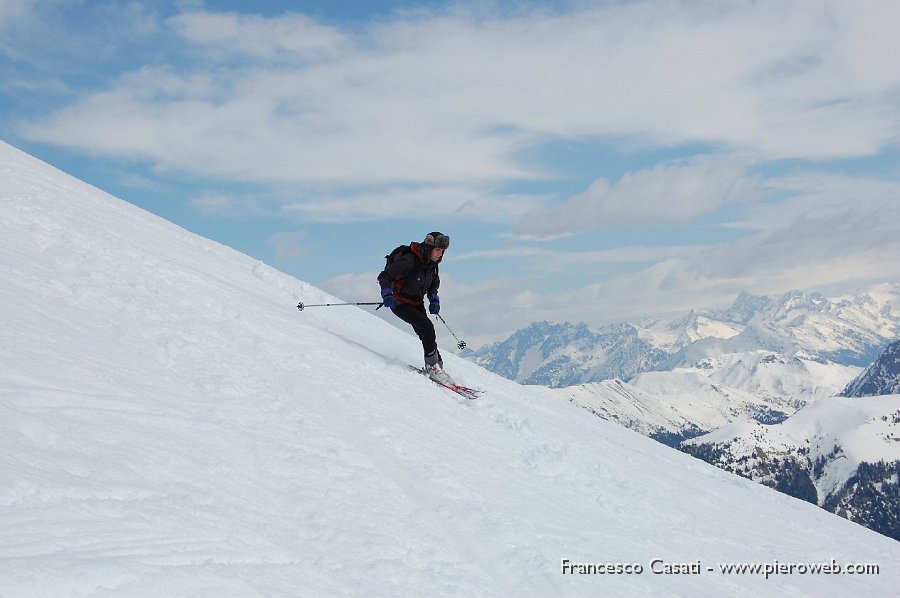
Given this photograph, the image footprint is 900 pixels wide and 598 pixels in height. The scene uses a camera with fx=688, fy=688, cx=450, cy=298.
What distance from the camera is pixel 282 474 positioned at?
7762 mm

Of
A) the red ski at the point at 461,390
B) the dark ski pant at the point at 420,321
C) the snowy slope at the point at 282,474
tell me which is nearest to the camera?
the snowy slope at the point at 282,474

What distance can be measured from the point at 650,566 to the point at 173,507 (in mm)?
5886

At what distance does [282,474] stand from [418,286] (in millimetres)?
7624

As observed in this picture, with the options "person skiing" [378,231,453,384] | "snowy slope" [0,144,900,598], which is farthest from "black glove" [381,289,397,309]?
"snowy slope" [0,144,900,598]

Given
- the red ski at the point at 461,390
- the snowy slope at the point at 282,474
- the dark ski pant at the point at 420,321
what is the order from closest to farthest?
1. the snowy slope at the point at 282,474
2. the red ski at the point at 461,390
3. the dark ski pant at the point at 420,321

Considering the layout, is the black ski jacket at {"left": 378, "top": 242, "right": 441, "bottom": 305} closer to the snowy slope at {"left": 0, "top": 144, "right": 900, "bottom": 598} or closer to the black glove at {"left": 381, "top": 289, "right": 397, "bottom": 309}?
the black glove at {"left": 381, "top": 289, "right": 397, "bottom": 309}

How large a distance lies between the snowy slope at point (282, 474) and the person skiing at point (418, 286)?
81 cm

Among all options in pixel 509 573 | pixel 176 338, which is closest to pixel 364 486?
pixel 509 573

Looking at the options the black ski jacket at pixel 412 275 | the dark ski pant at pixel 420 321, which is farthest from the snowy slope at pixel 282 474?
the black ski jacket at pixel 412 275

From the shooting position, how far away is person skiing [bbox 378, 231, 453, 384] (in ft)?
47.9

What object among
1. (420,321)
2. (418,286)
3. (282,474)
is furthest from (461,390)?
(282,474)

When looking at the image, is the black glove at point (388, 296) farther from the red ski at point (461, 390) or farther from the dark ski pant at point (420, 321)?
the red ski at point (461, 390)

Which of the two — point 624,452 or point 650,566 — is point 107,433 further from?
point 624,452

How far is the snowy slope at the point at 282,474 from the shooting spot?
5.73 metres
